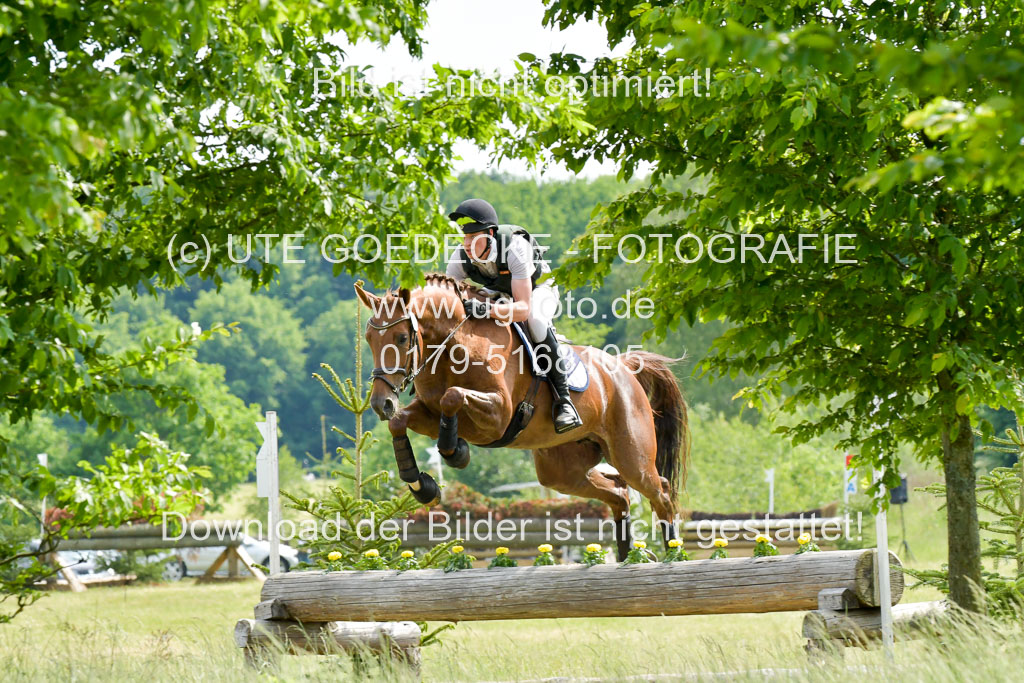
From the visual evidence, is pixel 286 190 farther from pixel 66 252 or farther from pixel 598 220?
pixel 598 220

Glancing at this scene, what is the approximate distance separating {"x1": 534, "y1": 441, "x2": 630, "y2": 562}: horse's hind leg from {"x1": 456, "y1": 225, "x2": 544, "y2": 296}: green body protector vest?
4.42ft

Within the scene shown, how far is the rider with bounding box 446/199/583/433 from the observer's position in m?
5.98

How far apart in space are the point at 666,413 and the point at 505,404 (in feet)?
7.64

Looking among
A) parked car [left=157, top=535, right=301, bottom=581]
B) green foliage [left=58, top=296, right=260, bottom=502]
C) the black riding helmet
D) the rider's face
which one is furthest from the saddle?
green foliage [left=58, top=296, right=260, bottom=502]

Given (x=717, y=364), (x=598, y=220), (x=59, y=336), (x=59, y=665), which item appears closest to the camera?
(x=59, y=336)

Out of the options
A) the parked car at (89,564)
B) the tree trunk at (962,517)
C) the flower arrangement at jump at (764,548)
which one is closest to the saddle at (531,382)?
the flower arrangement at jump at (764,548)

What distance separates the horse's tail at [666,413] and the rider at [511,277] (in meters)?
1.43

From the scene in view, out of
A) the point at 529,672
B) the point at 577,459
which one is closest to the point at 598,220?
the point at 577,459

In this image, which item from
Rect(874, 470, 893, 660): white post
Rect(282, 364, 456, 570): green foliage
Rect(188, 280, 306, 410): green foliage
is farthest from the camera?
Rect(188, 280, 306, 410): green foliage

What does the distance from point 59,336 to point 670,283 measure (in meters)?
4.20

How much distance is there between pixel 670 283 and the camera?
24.8 feet

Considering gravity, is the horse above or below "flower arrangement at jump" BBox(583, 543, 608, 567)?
above

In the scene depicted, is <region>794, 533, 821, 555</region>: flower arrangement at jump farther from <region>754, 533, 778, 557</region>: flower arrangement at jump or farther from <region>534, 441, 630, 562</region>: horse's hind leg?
<region>534, 441, 630, 562</region>: horse's hind leg

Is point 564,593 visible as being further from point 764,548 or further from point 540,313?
point 540,313
